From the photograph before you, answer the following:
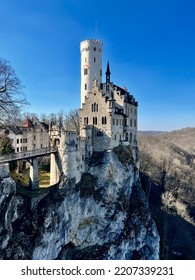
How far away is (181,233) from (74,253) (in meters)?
33.2

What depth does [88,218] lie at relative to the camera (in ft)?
132

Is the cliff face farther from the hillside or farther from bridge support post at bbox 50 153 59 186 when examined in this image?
the hillside

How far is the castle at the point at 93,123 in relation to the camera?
122 ft

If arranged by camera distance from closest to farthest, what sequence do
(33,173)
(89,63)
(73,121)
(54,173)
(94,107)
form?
(33,173)
(54,173)
(94,107)
(89,63)
(73,121)

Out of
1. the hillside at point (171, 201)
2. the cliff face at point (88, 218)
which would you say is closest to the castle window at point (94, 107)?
the cliff face at point (88, 218)

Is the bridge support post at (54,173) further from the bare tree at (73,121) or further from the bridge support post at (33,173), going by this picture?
the bare tree at (73,121)

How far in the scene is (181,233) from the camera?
6166 centimetres

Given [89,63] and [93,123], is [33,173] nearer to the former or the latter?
[93,123]

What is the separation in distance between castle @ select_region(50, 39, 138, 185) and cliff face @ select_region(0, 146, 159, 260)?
79.9 inches

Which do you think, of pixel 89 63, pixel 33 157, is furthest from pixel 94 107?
pixel 33 157

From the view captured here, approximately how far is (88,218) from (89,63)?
2813cm

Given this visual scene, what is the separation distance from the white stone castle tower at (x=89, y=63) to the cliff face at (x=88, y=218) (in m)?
13.9
